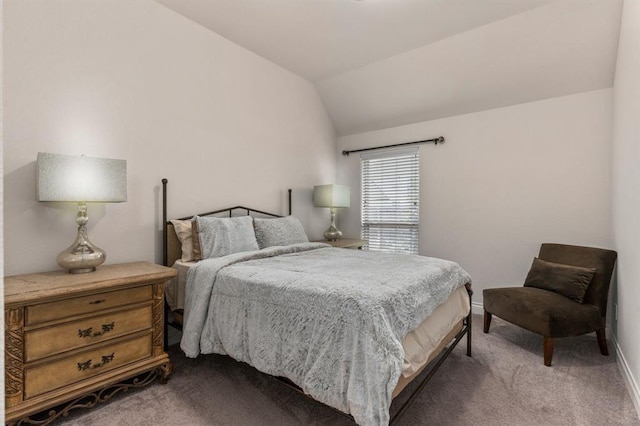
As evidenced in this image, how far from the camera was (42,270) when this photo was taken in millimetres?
2182

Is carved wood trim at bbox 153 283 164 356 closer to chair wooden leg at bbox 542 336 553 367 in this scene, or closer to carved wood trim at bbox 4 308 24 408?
carved wood trim at bbox 4 308 24 408

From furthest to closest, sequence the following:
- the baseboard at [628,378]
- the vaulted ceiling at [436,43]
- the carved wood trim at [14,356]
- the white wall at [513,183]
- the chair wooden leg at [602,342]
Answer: the white wall at [513,183] < the vaulted ceiling at [436,43] < the chair wooden leg at [602,342] < the baseboard at [628,378] < the carved wood trim at [14,356]

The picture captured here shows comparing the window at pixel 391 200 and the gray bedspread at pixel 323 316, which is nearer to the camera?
the gray bedspread at pixel 323 316

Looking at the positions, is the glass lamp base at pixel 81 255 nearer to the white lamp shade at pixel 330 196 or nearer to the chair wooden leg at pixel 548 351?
the white lamp shade at pixel 330 196

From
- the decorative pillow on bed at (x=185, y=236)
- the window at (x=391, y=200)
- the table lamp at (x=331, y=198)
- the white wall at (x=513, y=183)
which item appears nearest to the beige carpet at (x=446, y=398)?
the decorative pillow on bed at (x=185, y=236)

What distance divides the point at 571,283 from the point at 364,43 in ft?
9.38

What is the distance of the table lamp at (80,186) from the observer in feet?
6.41

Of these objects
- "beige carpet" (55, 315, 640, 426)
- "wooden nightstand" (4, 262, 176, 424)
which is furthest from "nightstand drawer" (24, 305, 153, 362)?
"beige carpet" (55, 315, 640, 426)

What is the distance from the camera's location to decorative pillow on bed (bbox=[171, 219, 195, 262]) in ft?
8.87

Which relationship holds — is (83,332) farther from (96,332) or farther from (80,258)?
(80,258)

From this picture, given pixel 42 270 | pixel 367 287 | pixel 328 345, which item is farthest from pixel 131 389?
pixel 367 287

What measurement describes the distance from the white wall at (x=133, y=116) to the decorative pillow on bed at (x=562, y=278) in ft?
8.74

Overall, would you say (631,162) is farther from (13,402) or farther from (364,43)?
(13,402)

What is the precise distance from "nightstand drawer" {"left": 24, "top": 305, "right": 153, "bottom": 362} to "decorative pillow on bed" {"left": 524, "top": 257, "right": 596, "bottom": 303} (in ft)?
10.3
